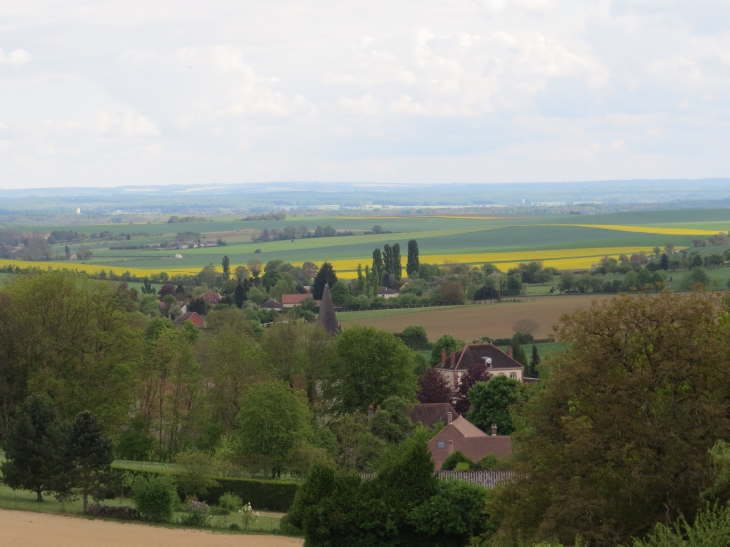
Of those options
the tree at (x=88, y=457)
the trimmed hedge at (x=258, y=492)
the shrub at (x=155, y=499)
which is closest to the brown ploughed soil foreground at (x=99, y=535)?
the shrub at (x=155, y=499)

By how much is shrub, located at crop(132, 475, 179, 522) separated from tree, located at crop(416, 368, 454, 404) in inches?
1212

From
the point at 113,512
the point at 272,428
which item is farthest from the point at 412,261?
the point at 113,512

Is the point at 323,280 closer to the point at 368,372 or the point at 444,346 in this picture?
the point at 444,346

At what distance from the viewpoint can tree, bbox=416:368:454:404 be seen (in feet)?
213

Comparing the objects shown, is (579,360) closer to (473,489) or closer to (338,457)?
(473,489)

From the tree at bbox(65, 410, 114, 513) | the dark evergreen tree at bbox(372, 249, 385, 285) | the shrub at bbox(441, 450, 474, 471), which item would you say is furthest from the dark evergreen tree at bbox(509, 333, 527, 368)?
the dark evergreen tree at bbox(372, 249, 385, 285)

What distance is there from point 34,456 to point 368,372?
25106 millimetres

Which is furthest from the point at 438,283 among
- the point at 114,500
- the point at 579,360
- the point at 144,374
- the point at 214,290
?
the point at 579,360

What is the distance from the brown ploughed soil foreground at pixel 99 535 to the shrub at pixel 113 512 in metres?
0.92

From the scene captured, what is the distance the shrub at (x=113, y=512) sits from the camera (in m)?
35.2

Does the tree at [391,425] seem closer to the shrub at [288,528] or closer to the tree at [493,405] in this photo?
the tree at [493,405]

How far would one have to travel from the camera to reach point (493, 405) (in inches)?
2196

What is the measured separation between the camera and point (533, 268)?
13188cm

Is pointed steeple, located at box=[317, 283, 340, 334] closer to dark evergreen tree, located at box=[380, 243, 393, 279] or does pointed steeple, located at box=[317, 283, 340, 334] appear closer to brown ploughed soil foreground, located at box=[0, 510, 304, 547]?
brown ploughed soil foreground, located at box=[0, 510, 304, 547]
